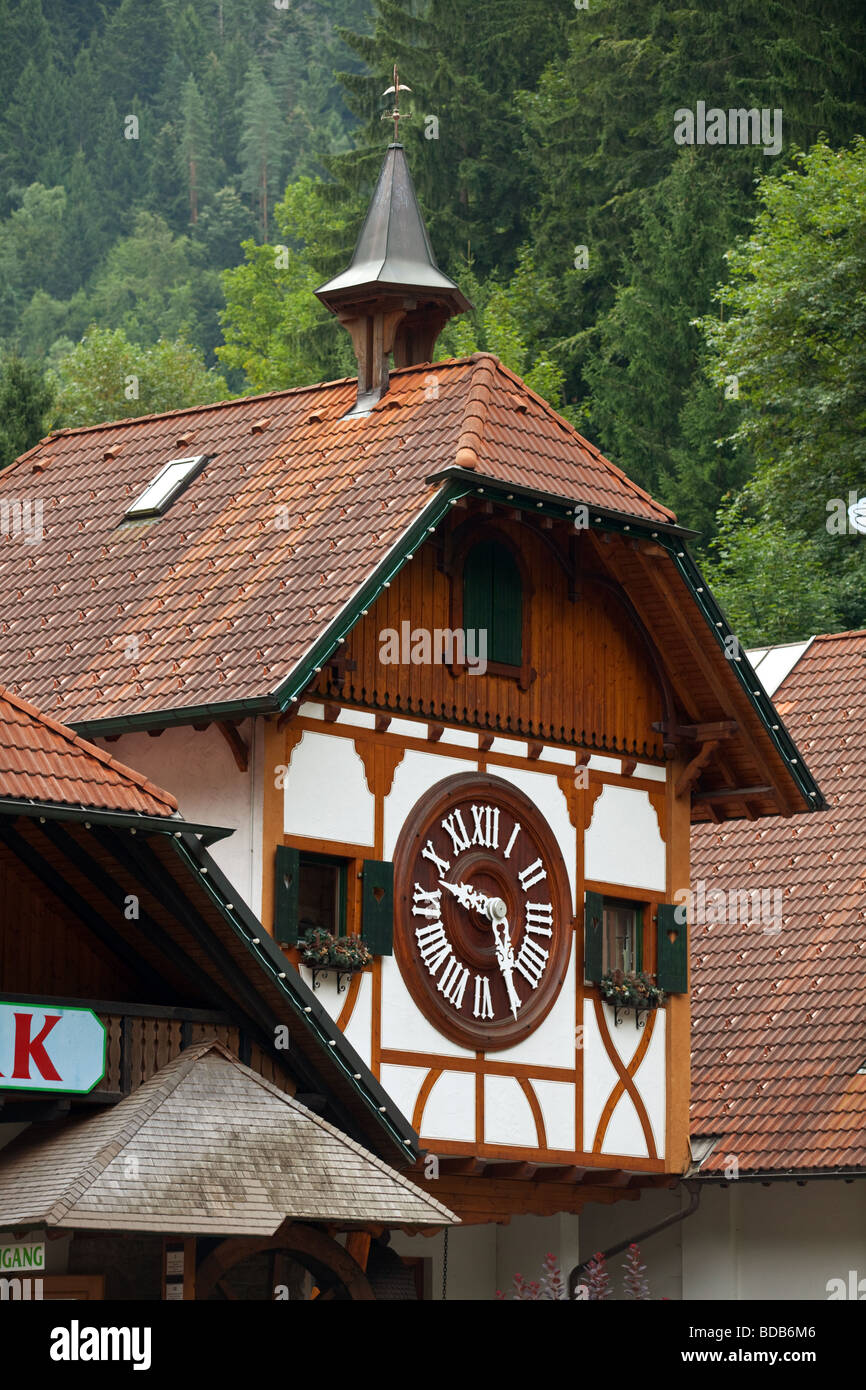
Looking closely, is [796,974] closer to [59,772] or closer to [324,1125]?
[324,1125]

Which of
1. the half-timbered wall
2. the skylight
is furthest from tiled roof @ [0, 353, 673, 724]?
the half-timbered wall

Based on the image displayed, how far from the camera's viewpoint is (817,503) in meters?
45.2

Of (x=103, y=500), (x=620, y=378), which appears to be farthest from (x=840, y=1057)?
(x=620, y=378)

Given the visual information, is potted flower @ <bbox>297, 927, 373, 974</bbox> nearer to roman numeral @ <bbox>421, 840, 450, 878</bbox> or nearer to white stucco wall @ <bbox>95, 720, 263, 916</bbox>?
white stucco wall @ <bbox>95, 720, 263, 916</bbox>

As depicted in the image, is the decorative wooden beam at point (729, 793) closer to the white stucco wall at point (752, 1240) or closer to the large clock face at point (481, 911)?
the large clock face at point (481, 911)

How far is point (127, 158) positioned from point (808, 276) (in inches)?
2911

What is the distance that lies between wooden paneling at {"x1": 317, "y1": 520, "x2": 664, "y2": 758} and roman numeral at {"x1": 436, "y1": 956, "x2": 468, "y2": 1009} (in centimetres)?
211

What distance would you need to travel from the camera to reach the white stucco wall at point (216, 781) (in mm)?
22516

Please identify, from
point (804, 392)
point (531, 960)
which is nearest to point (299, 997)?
point (531, 960)

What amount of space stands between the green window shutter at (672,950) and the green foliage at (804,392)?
17.1 meters

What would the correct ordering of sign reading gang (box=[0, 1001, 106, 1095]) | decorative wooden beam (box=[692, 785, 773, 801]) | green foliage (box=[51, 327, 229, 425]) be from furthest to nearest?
green foliage (box=[51, 327, 229, 425]) < decorative wooden beam (box=[692, 785, 773, 801]) < sign reading gang (box=[0, 1001, 106, 1095])

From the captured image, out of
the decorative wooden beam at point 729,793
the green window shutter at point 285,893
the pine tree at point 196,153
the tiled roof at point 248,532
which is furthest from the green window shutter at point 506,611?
the pine tree at point 196,153

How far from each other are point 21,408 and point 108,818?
23.9 m

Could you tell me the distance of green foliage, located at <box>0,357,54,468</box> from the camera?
4084 cm
